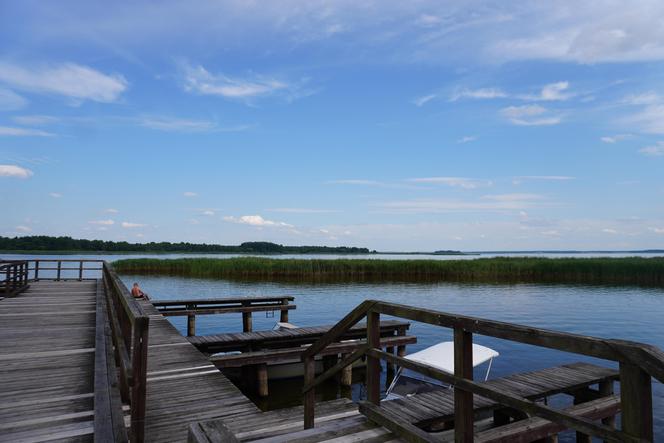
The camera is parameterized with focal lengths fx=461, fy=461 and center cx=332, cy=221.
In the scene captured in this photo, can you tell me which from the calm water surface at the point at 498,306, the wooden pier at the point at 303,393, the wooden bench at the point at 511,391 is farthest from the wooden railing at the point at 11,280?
the wooden bench at the point at 511,391

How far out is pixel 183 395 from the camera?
21.8 feet

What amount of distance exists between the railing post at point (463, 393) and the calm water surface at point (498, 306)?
8105 millimetres

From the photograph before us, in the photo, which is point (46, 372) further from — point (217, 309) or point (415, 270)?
point (415, 270)

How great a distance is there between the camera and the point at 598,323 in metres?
22.0

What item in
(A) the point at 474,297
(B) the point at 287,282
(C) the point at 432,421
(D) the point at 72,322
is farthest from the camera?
(B) the point at 287,282

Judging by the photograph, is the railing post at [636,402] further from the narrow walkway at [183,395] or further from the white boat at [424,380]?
the white boat at [424,380]

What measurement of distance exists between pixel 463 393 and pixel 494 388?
1.16 feet

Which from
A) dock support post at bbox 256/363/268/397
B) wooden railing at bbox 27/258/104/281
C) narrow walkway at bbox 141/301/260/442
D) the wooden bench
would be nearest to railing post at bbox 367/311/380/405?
the wooden bench

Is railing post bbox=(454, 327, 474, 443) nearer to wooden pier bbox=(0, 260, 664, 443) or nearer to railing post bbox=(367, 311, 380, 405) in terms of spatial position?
wooden pier bbox=(0, 260, 664, 443)

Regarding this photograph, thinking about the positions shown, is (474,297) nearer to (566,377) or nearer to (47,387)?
(566,377)

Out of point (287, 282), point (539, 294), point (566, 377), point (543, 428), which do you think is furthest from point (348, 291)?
point (543, 428)

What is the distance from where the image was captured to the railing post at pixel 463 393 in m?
3.32

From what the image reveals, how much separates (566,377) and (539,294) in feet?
87.7

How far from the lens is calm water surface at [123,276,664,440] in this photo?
1641 cm
